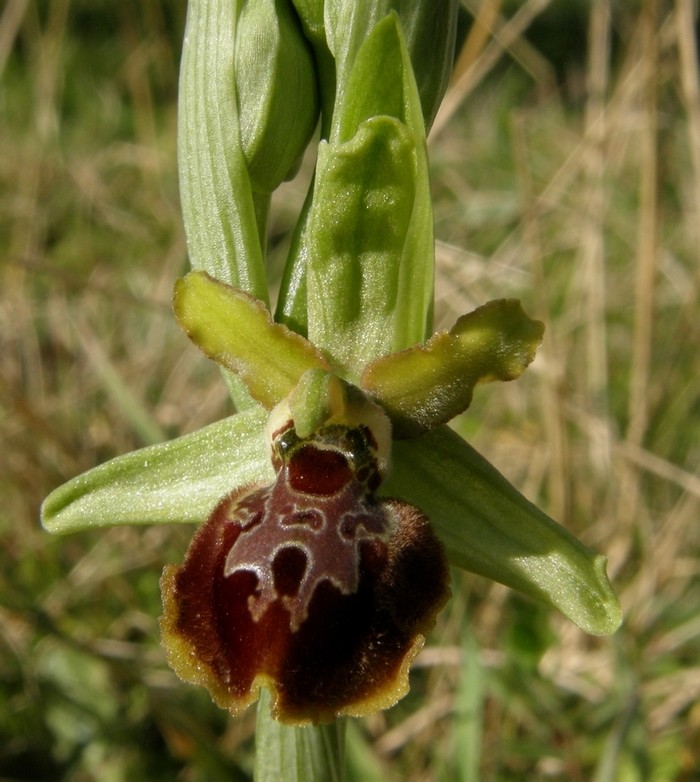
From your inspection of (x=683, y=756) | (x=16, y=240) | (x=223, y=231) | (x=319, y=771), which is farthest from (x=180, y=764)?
(x=16, y=240)

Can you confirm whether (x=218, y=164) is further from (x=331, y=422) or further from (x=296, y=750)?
(x=296, y=750)

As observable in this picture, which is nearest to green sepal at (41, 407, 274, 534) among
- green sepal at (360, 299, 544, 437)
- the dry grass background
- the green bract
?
green sepal at (360, 299, 544, 437)

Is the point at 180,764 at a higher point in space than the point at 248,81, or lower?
lower

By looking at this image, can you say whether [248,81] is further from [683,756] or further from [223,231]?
[683,756]

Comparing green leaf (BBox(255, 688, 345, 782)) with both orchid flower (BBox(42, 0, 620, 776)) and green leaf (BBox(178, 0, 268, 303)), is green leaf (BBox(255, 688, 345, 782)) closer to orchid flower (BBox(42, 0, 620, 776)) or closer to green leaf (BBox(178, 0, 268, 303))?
orchid flower (BBox(42, 0, 620, 776))

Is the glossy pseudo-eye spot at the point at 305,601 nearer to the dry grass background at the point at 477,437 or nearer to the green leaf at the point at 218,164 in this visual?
the green leaf at the point at 218,164

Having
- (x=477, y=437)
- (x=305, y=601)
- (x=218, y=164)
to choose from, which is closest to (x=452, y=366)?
(x=305, y=601)

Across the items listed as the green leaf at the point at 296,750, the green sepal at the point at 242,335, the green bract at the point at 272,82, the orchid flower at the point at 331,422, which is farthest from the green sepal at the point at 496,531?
the green bract at the point at 272,82
